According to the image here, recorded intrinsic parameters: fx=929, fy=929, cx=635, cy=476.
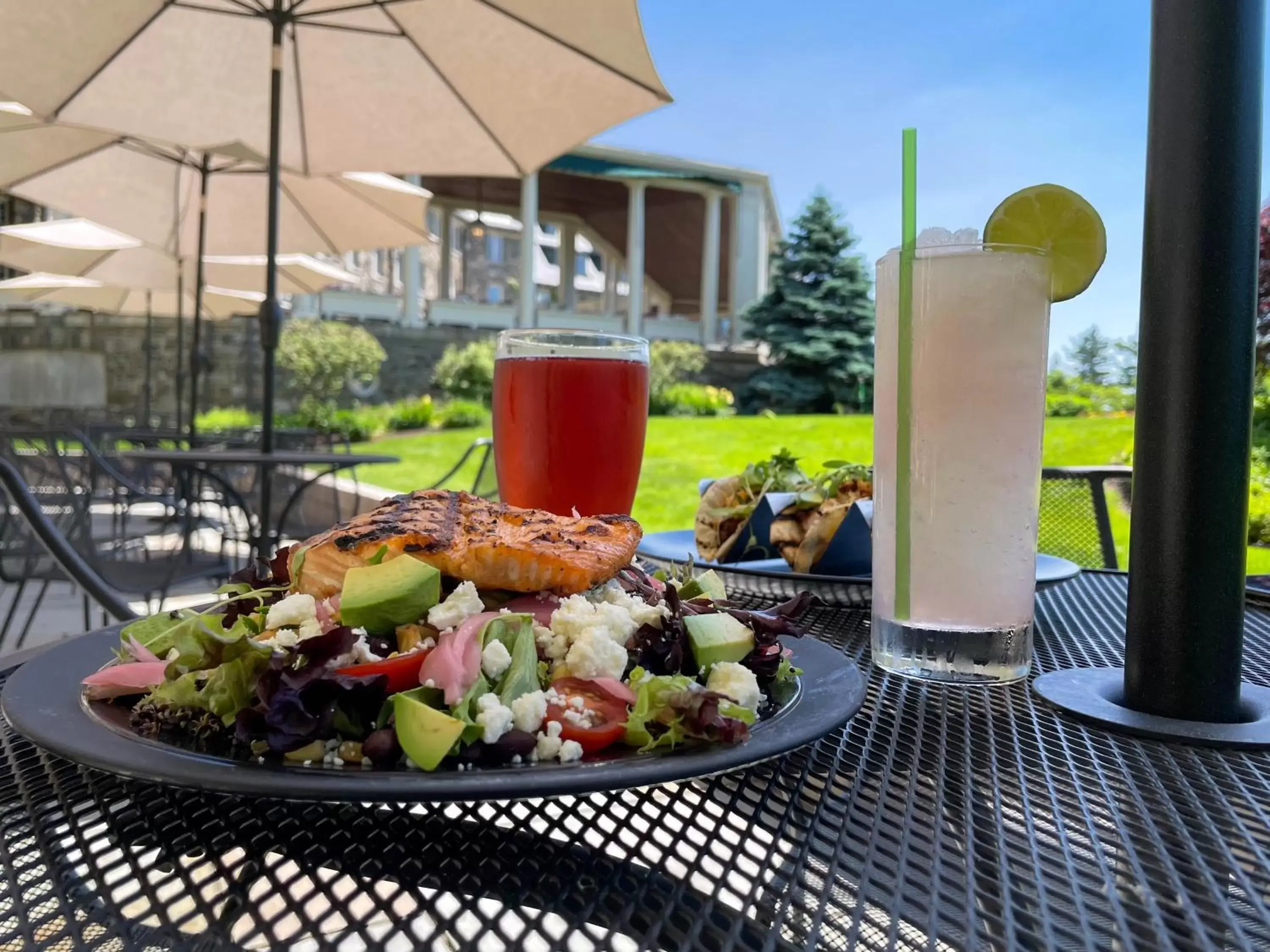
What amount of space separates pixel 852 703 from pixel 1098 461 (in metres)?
8.74

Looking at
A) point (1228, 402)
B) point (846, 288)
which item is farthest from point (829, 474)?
point (846, 288)

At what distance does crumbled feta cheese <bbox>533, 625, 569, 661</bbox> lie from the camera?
68 centimetres

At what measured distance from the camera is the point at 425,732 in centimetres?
54

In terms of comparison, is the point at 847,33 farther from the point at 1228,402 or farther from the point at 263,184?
the point at 1228,402

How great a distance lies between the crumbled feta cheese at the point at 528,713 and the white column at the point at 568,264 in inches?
1003

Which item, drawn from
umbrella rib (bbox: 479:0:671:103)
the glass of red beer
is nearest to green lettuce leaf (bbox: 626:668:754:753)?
the glass of red beer

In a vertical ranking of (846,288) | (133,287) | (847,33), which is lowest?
(133,287)

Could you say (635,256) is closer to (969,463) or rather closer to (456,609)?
(969,463)

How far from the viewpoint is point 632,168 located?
886 inches

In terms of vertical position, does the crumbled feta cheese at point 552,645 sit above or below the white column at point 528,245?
below

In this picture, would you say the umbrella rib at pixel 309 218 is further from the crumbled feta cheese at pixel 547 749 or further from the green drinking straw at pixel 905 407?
the crumbled feta cheese at pixel 547 749

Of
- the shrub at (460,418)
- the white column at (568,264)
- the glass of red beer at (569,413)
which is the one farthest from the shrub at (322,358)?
the glass of red beer at (569,413)

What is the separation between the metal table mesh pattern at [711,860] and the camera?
0.45 m

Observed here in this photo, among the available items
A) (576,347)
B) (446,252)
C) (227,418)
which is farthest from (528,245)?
(576,347)
